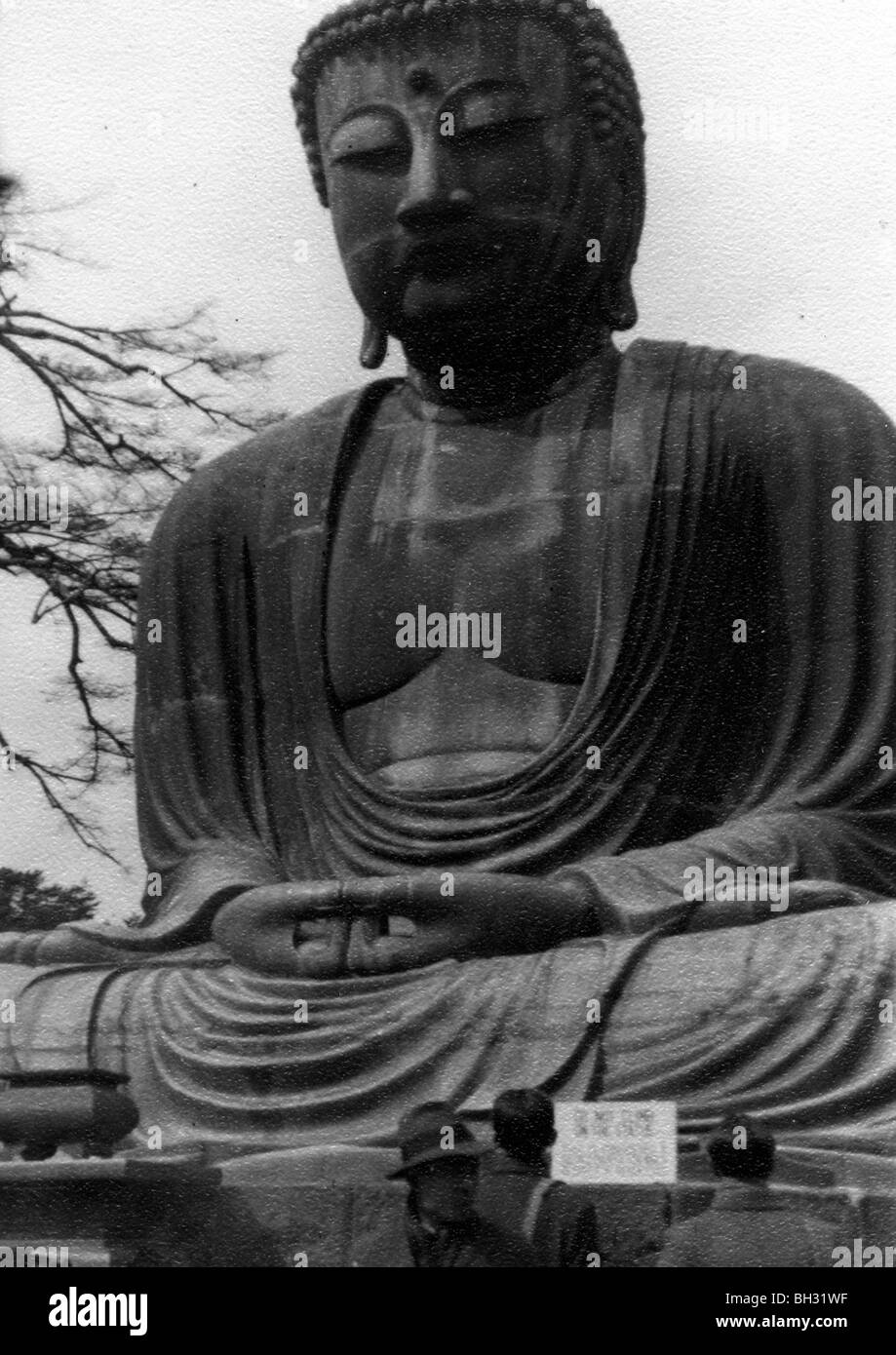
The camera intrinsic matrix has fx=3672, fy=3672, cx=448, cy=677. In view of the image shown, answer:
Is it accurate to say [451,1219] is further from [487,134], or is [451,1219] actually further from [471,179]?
[487,134]

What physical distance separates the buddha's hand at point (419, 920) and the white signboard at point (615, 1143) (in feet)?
1.68

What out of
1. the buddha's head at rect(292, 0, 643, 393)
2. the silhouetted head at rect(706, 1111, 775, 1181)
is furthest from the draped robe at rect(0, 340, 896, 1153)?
the buddha's head at rect(292, 0, 643, 393)

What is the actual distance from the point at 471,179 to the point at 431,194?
0.12 m

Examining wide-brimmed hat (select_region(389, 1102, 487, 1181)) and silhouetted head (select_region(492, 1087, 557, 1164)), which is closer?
wide-brimmed hat (select_region(389, 1102, 487, 1181))

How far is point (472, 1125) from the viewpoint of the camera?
794cm

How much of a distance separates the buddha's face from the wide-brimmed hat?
7.26 ft

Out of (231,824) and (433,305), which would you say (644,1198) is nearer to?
(231,824)

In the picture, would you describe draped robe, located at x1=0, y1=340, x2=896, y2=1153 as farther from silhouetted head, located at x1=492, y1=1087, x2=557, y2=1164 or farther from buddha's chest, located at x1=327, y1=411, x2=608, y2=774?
silhouetted head, located at x1=492, y1=1087, x2=557, y2=1164

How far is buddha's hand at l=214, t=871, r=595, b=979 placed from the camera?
825cm

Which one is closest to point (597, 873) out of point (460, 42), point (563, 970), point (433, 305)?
point (563, 970)

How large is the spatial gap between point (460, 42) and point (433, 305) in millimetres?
649

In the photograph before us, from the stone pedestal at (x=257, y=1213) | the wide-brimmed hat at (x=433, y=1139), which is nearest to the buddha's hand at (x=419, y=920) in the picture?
the wide-brimmed hat at (x=433, y=1139)

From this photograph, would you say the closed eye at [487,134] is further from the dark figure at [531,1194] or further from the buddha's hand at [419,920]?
the dark figure at [531,1194]

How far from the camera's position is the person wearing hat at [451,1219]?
7383mm
